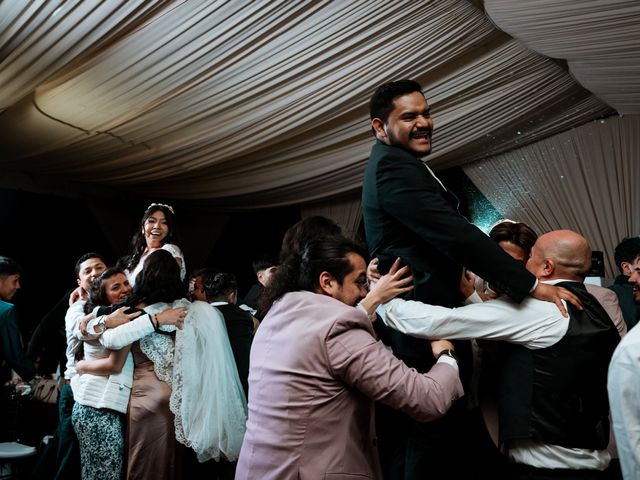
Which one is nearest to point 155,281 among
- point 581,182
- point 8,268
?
point 8,268

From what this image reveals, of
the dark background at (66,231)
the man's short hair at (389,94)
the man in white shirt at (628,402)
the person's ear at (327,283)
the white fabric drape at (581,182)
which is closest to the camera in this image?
the man in white shirt at (628,402)

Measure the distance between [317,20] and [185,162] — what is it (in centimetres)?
263

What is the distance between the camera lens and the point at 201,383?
9.84 ft

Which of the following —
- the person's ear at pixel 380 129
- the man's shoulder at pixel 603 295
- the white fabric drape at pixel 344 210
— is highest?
the person's ear at pixel 380 129

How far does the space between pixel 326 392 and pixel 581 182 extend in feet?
15.0

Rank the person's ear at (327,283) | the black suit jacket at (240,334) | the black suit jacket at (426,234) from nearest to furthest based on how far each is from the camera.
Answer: the black suit jacket at (426,234) < the person's ear at (327,283) < the black suit jacket at (240,334)

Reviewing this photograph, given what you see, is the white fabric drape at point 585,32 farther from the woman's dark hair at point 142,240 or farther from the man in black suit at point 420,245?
the woman's dark hair at point 142,240

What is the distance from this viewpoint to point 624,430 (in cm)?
127

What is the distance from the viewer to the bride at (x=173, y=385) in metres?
2.87

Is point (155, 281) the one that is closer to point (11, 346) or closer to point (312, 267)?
point (11, 346)

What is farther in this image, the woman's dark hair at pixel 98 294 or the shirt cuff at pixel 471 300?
the woman's dark hair at pixel 98 294

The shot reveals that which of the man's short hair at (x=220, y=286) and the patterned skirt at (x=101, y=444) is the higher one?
the man's short hair at (x=220, y=286)

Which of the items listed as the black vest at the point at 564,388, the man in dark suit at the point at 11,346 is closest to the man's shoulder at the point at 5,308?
the man in dark suit at the point at 11,346

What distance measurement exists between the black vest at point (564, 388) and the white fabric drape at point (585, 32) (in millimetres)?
2416
